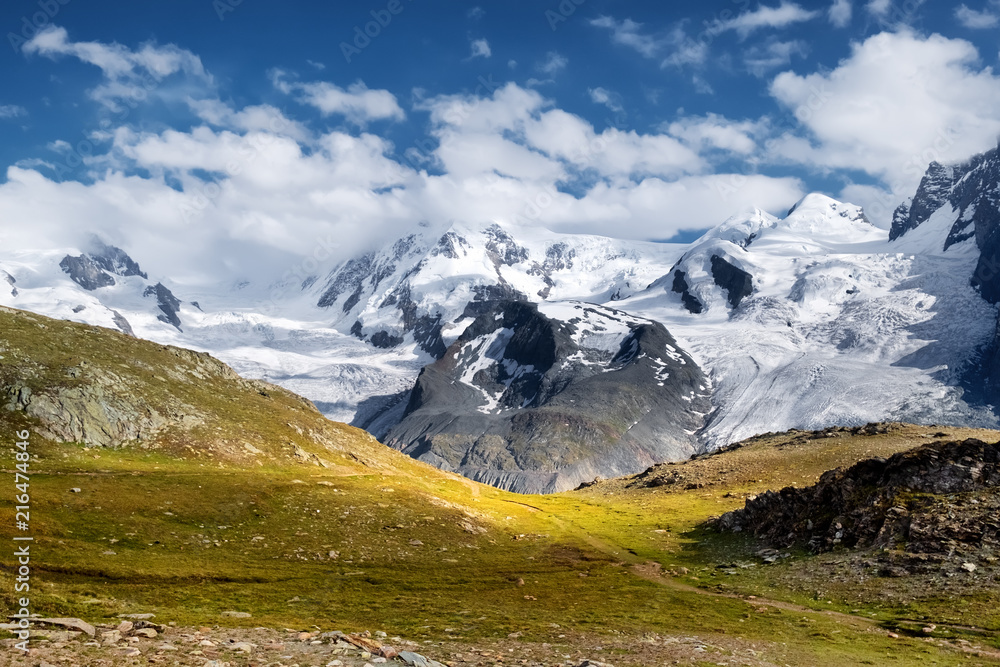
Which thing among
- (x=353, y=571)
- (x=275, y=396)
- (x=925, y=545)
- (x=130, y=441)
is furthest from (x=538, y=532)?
(x=275, y=396)

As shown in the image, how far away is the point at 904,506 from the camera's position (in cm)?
4616

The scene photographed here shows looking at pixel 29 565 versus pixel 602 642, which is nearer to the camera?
pixel 602 642

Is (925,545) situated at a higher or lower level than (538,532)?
higher

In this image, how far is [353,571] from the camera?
4478 centimetres

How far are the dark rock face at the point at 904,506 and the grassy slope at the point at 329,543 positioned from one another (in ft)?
15.5

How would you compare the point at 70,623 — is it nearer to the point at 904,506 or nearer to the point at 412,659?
the point at 412,659

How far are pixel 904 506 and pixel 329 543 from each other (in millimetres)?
36970

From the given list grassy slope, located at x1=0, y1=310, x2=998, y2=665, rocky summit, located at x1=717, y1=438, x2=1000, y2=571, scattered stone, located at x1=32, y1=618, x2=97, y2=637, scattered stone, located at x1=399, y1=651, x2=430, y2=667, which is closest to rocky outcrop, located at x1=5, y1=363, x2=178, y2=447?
grassy slope, located at x1=0, y1=310, x2=998, y2=665

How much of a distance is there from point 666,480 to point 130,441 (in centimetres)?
7020

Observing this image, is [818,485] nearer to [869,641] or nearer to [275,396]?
[869,641]

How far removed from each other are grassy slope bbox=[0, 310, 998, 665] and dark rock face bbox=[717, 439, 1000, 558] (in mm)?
4730

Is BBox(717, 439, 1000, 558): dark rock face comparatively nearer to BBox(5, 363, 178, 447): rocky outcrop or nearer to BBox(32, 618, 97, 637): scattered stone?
BBox(32, 618, 97, 637): scattered stone

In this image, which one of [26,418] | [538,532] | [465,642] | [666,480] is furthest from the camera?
[666,480]

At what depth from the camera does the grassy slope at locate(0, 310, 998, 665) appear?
113ft
